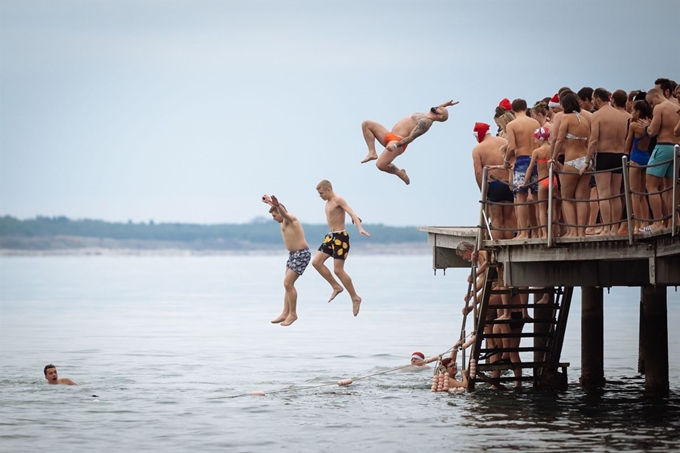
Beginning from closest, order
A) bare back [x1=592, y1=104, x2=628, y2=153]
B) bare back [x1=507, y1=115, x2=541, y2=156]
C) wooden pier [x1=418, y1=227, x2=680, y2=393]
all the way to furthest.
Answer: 1. wooden pier [x1=418, y1=227, x2=680, y2=393]
2. bare back [x1=592, y1=104, x2=628, y2=153]
3. bare back [x1=507, y1=115, x2=541, y2=156]

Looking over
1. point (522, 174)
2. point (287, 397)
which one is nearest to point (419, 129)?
point (522, 174)

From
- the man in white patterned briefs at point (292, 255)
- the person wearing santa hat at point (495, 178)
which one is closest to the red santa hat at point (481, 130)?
the person wearing santa hat at point (495, 178)

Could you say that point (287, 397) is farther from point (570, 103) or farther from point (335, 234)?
point (570, 103)

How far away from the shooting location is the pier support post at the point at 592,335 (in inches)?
1032

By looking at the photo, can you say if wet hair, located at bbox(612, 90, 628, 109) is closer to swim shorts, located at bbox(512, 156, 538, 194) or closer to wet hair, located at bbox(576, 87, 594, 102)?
wet hair, located at bbox(576, 87, 594, 102)

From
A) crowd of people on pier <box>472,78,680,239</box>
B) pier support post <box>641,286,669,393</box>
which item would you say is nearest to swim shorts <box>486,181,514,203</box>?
crowd of people on pier <box>472,78,680,239</box>

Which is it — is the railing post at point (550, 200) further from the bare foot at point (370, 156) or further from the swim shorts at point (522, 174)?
the bare foot at point (370, 156)

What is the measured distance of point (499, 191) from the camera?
22688mm

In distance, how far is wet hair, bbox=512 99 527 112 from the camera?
21.6 m


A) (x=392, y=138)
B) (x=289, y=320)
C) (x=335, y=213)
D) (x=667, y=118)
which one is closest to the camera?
(x=667, y=118)

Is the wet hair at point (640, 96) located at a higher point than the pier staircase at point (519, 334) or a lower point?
higher

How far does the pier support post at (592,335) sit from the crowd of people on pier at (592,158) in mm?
4564

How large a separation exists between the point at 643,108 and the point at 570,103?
113 centimetres

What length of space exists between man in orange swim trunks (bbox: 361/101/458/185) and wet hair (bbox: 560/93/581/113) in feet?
5.48
